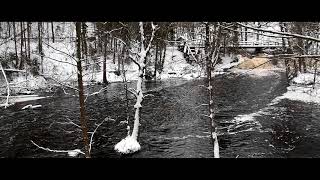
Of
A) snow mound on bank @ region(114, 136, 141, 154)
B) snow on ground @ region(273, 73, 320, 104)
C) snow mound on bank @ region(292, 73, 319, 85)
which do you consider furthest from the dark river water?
snow mound on bank @ region(292, 73, 319, 85)

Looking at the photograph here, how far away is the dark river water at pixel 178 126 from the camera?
39.2 feet

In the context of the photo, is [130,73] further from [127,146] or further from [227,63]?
[127,146]

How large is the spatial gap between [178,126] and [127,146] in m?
3.34

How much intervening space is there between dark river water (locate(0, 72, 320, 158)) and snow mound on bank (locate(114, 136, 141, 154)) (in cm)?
20

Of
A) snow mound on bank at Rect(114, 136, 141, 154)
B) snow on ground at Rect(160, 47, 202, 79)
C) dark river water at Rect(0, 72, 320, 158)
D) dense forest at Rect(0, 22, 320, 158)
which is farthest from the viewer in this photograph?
snow on ground at Rect(160, 47, 202, 79)

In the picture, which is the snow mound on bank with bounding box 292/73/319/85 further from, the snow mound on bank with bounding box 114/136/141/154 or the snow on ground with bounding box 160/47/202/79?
the snow mound on bank with bounding box 114/136/141/154

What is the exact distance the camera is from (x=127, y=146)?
11.9 meters

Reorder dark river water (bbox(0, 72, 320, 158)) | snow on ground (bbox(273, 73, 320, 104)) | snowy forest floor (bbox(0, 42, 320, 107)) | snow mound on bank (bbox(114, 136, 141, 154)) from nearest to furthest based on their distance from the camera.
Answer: snow mound on bank (bbox(114, 136, 141, 154))
dark river water (bbox(0, 72, 320, 158))
snow on ground (bbox(273, 73, 320, 104))
snowy forest floor (bbox(0, 42, 320, 107))

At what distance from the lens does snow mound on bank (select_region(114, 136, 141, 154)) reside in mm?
11826
